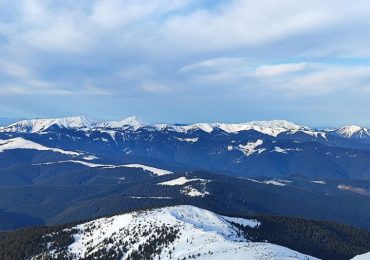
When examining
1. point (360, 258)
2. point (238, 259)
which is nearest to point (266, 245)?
point (238, 259)

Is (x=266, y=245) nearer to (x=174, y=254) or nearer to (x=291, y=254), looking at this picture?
(x=291, y=254)

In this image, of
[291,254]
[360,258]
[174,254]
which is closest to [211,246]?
[174,254]

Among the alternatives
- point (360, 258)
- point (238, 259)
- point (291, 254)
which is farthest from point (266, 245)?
point (360, 258)

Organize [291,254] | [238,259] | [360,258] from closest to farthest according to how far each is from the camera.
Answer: [360,258], [238,259], [291,254]

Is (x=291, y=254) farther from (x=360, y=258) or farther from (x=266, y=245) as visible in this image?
(x=360, y=258)

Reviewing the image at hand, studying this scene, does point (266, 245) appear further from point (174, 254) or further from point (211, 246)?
point (174, 254)

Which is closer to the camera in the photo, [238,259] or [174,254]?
[238,259]

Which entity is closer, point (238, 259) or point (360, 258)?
point (360, 258)

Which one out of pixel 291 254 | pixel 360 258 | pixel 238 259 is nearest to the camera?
pixel 360 258
